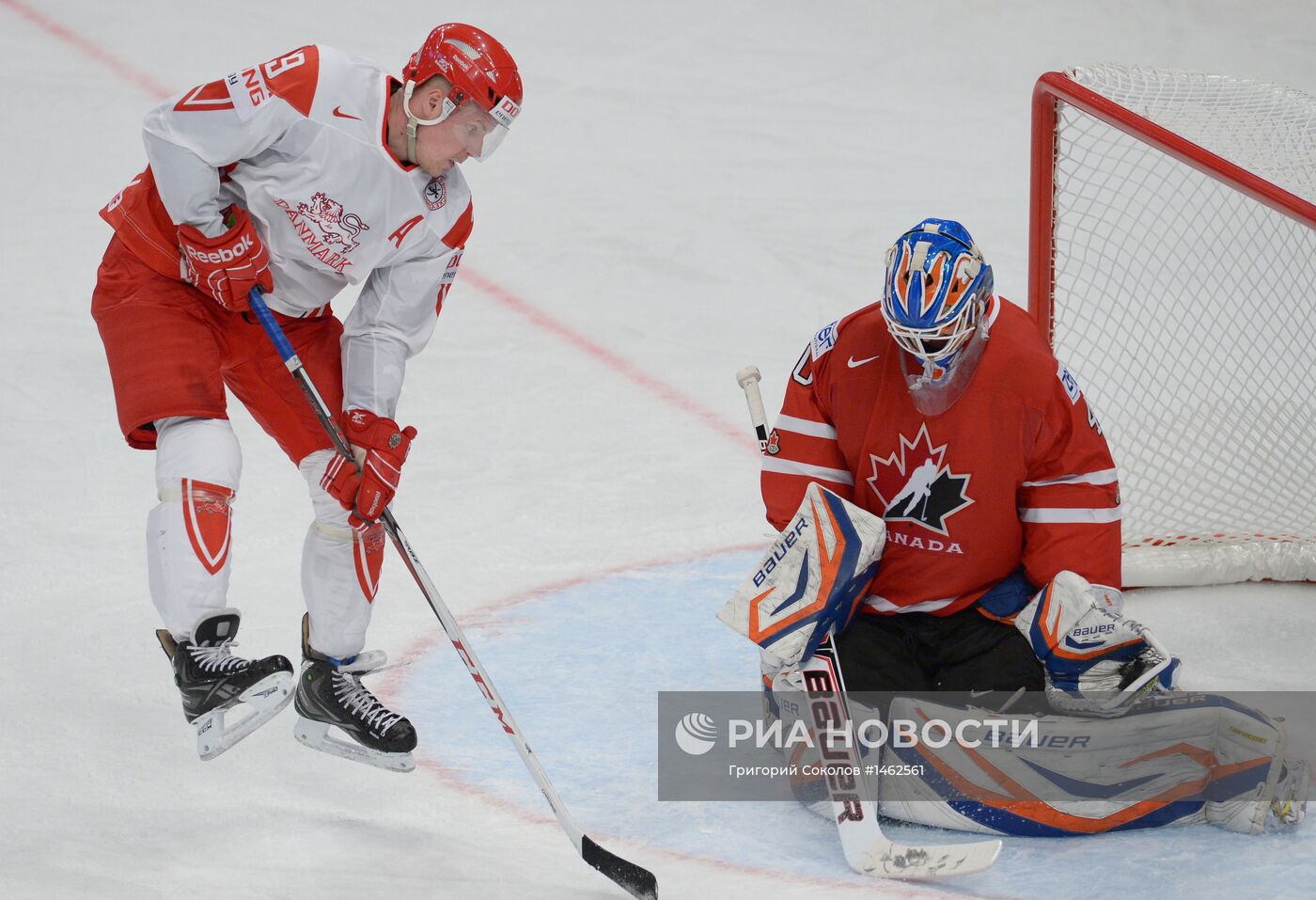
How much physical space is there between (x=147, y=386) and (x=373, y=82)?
27.2 inches

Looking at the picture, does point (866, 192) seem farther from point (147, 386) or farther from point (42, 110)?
point (147, 386)

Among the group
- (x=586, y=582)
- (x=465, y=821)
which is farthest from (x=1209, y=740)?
(x=586, y=582)

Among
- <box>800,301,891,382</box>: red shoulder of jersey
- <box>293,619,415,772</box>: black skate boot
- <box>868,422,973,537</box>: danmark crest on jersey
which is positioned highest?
<box>800,301,891,382</box>: red shoulder of jersey

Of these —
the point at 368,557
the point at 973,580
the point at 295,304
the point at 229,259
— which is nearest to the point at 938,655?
the point at 973,580

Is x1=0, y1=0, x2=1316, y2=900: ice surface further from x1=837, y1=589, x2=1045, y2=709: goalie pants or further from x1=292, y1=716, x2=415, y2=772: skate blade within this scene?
x1=837, y1=589, x2=1045, y2=709: goalie pants

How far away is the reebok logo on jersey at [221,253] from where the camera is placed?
280cm

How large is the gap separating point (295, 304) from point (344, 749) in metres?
0.86

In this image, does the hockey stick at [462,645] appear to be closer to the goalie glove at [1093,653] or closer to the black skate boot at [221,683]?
the black skate boot at [221,683]

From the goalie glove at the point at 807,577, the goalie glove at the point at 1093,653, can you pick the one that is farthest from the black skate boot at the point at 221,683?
the goalie glove at the point at 1093,653

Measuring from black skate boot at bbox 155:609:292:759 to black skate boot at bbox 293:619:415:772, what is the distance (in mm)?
290

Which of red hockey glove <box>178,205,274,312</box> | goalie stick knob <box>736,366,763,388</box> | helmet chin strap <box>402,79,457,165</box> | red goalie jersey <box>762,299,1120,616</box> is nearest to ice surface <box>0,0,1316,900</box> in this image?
red goalie jersey <box>762,299,1120,616</box>

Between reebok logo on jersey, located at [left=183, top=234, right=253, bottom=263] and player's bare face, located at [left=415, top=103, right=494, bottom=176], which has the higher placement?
player's bare face, located at [left=415, top=103, right=494, bottom=176]

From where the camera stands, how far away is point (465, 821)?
2984 mm

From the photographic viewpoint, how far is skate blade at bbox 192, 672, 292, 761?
2.64 m
